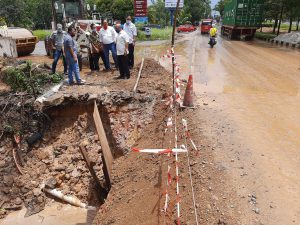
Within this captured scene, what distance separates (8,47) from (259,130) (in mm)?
13059

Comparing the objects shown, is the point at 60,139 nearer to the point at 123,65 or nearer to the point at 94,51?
the point at 123,65

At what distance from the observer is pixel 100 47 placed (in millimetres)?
11570

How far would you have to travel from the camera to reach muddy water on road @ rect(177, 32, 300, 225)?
4.46 metres

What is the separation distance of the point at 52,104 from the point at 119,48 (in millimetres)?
3059

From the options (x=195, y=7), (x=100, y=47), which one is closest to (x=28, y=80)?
(x=100, y=47)

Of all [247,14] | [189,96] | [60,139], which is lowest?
[60,139]

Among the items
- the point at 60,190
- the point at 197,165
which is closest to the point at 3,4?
the point at 60,190

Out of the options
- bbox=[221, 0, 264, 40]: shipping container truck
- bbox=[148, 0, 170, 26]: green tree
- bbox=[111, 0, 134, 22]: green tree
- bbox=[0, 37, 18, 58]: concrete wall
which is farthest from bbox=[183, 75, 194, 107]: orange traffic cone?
bbox=[148, 0, 170, 26]: green tree

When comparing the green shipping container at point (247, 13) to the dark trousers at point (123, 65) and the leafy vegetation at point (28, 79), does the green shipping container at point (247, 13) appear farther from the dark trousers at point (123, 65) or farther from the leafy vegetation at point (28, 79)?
the leafy vegetation at point (28, 79)

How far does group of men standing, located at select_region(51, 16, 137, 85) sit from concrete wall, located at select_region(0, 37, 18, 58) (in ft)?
15.2

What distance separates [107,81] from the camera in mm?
9938

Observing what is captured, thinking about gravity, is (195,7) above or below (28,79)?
above

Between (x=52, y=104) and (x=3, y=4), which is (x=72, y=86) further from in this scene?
(x=3, y=4)

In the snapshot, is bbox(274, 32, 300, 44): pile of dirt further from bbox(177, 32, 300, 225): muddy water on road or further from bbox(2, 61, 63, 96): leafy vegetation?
bbox(2, 61, 63, 96): leafy vegetation
